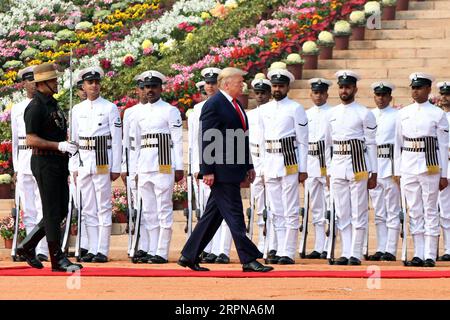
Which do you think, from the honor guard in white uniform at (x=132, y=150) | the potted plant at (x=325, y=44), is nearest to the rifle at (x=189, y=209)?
the honor guard in white uniform at (x=132, y=150)

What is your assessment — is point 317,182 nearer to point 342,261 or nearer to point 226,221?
point 342,261

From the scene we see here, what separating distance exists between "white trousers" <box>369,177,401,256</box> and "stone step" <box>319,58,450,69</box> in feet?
21.4

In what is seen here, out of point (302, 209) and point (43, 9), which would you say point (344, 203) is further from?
point (43, 9)

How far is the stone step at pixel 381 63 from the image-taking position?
29.8m

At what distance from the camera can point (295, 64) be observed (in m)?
29.7

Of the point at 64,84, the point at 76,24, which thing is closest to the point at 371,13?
the point at 64,84

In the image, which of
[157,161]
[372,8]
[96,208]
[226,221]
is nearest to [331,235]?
[157,161]

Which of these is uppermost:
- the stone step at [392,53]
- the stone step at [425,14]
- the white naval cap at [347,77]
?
the stone step at [425,14]

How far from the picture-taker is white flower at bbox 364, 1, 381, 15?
31.4m

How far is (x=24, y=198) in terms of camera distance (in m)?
23.6

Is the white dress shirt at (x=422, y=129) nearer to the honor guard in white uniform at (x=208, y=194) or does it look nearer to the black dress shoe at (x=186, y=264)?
the honor guard in white uniform at (x=208, y=194)

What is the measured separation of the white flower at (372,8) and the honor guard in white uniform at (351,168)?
9.14 metres

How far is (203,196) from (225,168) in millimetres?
3668

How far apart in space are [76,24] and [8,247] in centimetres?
1289
